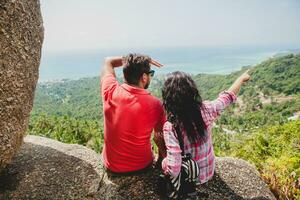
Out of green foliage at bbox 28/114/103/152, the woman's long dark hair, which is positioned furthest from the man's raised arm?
green foliage at bbox 28/114/103/152

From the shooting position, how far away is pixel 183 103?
3920 millimetres

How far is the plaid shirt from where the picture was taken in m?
3.89

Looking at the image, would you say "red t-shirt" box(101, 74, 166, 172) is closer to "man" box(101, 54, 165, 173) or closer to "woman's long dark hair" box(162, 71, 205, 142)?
"man" box(101, 54, 165, 173)

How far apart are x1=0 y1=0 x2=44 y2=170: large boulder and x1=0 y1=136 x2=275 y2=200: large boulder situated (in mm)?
721

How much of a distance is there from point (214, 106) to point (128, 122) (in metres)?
1.21

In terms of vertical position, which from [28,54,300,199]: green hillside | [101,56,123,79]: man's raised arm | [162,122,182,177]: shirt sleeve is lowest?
[28,54,300,199]: green hillside

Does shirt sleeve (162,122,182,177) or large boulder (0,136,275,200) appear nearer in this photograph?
shirt sleeve (162,122,182,177)

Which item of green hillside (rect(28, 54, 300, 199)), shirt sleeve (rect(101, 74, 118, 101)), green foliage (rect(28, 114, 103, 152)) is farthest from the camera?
green foliage (rect(28, 114, 103, 152))

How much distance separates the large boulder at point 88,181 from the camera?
16.2ft

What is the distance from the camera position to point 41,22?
18.3 ft

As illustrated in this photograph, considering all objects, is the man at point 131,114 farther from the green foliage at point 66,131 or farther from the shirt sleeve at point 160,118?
the green foliage at point 66,131

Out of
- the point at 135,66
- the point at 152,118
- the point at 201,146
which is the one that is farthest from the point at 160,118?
the point at 135,66

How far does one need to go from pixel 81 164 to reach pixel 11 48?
2.59m

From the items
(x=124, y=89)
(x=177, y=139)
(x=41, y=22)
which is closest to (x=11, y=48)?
(x=41, y=22)
